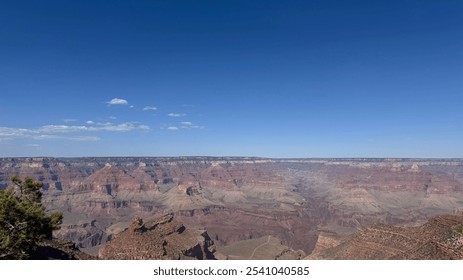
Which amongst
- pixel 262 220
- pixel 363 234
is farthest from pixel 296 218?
pixel 363 234

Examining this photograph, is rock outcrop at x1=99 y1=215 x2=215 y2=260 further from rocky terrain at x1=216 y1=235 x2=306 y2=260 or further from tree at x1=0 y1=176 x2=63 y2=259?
tree at x1=0 y1=176 x2=63 y2=259

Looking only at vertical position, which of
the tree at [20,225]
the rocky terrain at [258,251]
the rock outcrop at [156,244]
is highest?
the tree at [20,225]

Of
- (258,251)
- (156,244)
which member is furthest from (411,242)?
(258,251)

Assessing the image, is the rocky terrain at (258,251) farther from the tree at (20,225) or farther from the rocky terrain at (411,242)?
the tree at (20,225)

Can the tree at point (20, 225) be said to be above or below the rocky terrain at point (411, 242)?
above

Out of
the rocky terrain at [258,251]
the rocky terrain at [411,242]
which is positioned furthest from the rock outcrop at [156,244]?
the rocky terrain at [411,242]

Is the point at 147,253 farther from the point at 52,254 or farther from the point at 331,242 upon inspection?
the point at 331,242
